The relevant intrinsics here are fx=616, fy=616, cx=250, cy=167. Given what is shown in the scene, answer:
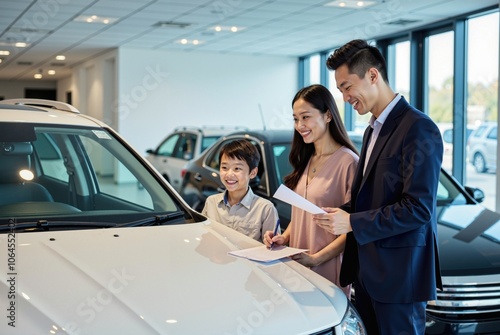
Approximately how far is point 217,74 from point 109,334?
13.4 meters

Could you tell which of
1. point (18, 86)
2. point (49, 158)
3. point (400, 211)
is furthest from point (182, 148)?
point (18, 86)

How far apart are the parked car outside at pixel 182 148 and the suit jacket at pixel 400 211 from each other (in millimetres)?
6037

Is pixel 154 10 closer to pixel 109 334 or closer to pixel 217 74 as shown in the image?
pixel 217 74

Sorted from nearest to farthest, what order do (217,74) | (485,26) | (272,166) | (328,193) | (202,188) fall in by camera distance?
1. (328,193)
2. (272,166)
3. (202,188)
4. (485,26)
5. (217,74)

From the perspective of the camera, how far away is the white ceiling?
348 inches

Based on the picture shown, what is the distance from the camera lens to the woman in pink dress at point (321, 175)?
2.36m

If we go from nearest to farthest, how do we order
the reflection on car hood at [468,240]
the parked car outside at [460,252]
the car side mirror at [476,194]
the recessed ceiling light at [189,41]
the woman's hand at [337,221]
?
the woman's hand at [337,221], the parked car outside at [460,252], the reflection on car hood at [468,240], the car side mirror at [476,194], the recessed ceiling light at [189,41]

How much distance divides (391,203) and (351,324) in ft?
1.37

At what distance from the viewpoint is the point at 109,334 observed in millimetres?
1532

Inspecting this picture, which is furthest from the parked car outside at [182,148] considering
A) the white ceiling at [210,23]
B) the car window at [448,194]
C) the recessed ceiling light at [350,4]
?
the car window at [448,194]

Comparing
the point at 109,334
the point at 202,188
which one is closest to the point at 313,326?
the point at 109,334

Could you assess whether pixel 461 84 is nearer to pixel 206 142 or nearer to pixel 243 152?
pixel 206 142

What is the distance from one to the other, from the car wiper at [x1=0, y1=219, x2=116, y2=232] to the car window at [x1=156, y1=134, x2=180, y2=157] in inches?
272

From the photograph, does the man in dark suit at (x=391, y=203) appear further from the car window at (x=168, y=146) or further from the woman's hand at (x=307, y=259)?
the car window at (x=168, y=146)
